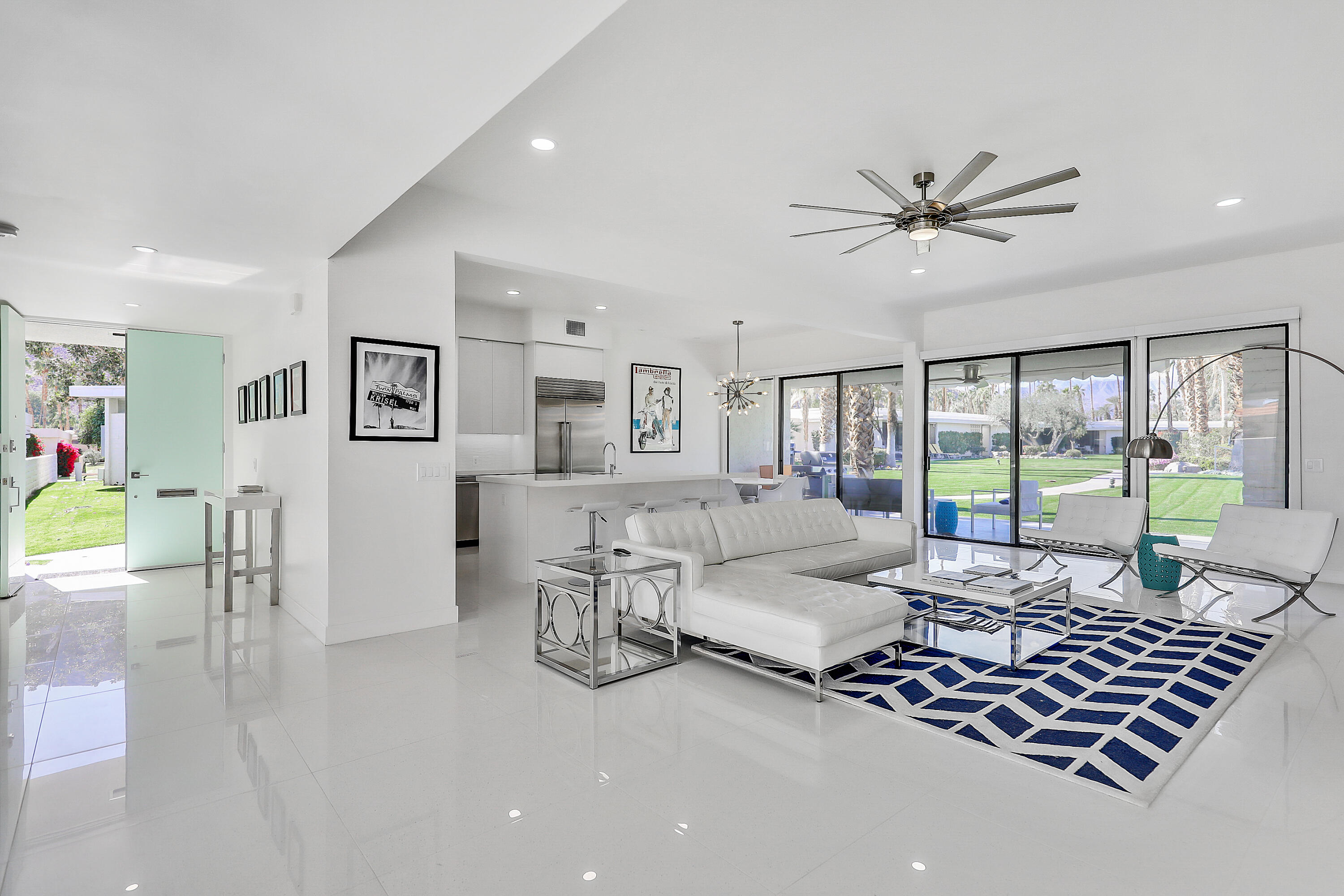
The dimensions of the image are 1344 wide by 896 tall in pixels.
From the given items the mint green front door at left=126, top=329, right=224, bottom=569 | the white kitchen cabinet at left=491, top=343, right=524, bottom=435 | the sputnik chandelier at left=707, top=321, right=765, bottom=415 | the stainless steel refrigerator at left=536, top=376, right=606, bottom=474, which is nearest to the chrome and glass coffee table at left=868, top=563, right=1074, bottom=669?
the sputnik chandelier at left=707, top=321, right=765, bottom=415

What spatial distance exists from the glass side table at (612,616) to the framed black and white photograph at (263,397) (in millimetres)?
3069

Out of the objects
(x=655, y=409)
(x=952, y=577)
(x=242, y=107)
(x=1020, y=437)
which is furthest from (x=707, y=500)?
(x=242, y=107)

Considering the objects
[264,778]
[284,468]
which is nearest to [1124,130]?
[264,778]

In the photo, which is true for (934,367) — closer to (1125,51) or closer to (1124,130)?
(1124,130)

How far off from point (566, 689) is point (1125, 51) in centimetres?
381

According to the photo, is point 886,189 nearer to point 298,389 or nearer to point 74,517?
point 298,389

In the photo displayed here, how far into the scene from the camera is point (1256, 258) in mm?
5871

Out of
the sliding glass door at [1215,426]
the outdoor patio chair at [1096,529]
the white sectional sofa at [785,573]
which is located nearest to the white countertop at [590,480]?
the white sectional sofa at [785,573]

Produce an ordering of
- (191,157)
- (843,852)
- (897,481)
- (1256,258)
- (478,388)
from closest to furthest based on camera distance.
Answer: (843,852) < (191,157) < (1256,258) < (478,388) < (897,481)

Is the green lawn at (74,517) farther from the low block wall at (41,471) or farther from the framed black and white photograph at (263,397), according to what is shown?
the framed black and white photograph at (263,397)

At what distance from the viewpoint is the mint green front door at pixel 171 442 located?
20.4 feet

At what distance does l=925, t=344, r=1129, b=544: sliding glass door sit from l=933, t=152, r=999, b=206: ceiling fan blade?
4620 mm

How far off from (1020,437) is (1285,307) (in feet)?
8.21

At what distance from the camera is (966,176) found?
315 centimetres
